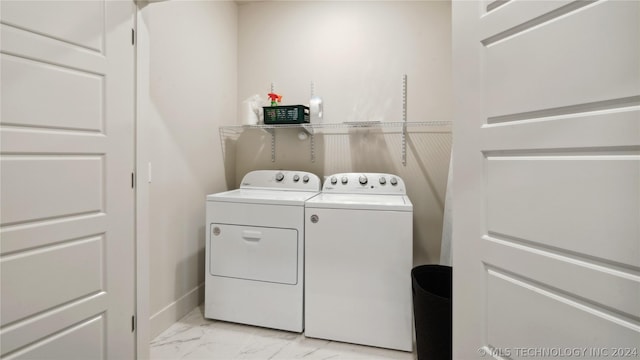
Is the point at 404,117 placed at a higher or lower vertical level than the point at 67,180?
higher

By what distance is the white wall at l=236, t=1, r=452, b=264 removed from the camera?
2.33 m

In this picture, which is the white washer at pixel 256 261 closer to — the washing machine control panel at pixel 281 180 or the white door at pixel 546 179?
the washing machine control panel at pixel 281 180

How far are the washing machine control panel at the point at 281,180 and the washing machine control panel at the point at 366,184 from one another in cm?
13

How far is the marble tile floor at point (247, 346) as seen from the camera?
1.71 metres

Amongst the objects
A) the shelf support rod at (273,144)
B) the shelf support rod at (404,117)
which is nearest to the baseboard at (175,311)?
the shelf support rod at (273,144)

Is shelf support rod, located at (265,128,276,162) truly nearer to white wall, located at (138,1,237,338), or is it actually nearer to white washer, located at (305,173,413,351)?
white wall, located at (138,1,237,338)

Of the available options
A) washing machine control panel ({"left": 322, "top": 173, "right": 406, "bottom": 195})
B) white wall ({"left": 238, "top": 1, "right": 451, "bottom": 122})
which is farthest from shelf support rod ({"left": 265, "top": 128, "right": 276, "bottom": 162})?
washing machine control panel ({"left": 322, "top": 173, "right": 406, "bottom": 195})

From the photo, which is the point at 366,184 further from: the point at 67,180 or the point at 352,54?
the point at 67,180

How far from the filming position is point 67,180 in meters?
1.17

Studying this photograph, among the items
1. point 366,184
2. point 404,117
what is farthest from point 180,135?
point 404,117

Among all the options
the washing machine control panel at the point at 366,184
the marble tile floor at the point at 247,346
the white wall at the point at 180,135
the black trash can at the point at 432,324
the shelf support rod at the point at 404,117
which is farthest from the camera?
the shelf support rod at the point at 404,117

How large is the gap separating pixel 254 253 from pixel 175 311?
28.3 inches

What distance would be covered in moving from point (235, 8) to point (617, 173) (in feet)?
9.63

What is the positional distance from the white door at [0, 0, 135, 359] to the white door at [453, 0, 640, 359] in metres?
1.46
